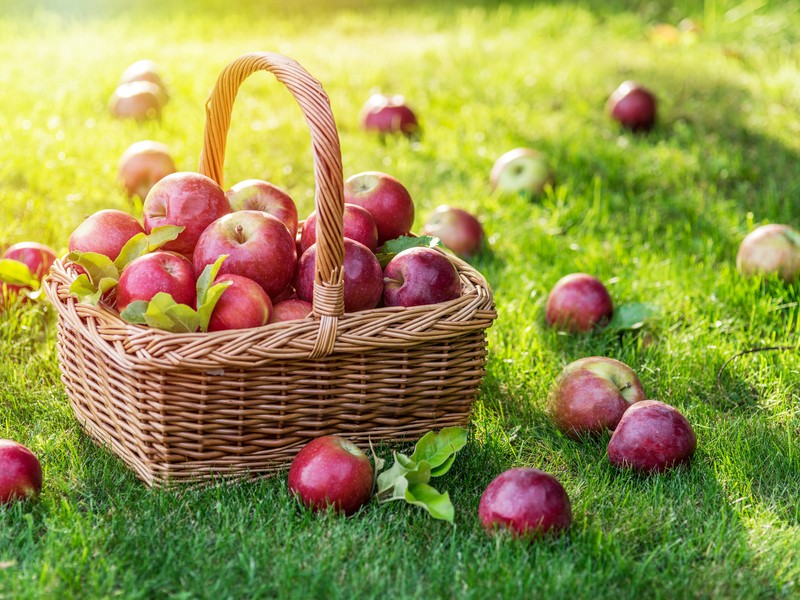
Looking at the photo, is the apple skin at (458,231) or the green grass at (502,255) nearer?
the green grass at (502,255)

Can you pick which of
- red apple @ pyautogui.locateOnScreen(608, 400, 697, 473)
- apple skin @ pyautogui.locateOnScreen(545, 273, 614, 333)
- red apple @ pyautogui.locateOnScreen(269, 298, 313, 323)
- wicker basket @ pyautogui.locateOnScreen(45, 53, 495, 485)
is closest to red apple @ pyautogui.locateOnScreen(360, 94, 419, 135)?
apple skin @ pyautogui.locateOnScreen(545, 273, 614, 333)

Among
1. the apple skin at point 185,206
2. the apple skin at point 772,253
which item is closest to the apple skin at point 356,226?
the apple skin at point 185,206

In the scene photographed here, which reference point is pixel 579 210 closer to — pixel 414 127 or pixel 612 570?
pixel 414 127

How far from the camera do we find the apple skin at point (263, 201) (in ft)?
8.90

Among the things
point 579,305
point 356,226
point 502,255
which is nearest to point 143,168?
point 502,255

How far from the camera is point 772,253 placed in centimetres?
353

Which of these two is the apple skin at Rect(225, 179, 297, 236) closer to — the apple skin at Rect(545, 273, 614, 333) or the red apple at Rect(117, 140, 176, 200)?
the apple skin at Rect(545, 273, 614, 333)

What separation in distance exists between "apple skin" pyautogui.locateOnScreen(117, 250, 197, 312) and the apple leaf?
57 centimetres

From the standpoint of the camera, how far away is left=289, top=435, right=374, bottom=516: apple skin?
2.22 metres

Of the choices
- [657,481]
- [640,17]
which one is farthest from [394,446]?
[640,17]

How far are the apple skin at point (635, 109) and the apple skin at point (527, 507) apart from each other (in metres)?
3.43

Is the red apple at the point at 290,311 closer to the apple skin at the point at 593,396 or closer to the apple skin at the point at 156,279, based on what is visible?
the apple skin at the point at 156,279

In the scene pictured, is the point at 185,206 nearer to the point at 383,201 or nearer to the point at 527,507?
the point at 383,201

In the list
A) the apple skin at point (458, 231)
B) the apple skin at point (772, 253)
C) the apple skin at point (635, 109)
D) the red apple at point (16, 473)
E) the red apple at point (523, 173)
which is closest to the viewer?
the red apple at point (16, 473)
